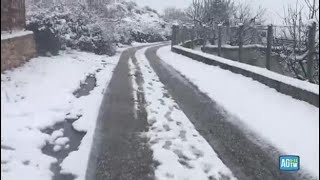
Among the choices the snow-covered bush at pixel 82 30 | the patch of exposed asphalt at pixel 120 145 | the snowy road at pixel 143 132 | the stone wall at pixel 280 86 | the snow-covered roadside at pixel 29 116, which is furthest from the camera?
the snow-covered bush at pixel 82 30

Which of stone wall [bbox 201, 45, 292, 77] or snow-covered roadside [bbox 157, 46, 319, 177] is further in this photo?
stone wall [bbox 201, 45, 292, 77]

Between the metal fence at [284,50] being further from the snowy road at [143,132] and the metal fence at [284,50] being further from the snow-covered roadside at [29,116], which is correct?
the snow-covered roadside at [29,116]

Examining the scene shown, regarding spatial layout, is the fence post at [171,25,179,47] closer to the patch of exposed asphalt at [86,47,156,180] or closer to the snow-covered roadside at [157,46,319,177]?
the snow-covered roadside at [157,46,319,177]

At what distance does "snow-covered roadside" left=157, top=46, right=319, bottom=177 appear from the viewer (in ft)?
19.2

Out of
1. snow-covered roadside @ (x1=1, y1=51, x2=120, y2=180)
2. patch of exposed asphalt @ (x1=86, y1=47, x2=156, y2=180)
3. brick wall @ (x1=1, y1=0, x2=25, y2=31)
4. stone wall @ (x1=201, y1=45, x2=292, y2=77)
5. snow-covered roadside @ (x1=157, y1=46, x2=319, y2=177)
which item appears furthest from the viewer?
stone wall @ (x1=201, y1=45, x2=292, y2=77)

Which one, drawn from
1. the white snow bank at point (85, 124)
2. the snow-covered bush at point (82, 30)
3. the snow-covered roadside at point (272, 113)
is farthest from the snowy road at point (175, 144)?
the snow-covered bush at point (82, 30)

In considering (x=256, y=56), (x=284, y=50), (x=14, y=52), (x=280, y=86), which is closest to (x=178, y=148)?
(x=14, y=52)

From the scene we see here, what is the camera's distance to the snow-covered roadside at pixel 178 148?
4.85 metres

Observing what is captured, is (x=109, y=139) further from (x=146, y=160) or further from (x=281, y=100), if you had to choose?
(x=281, y=100)

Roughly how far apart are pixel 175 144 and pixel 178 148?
20cm

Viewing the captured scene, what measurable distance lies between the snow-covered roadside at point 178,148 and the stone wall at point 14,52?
2.35 m

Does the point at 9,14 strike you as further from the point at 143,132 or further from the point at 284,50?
the point at 284,50

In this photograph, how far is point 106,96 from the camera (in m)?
10.2

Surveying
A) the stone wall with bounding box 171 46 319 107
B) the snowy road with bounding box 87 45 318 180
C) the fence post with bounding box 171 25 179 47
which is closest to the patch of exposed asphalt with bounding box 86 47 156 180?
the snowy road with bounding box 87 45 318 180
